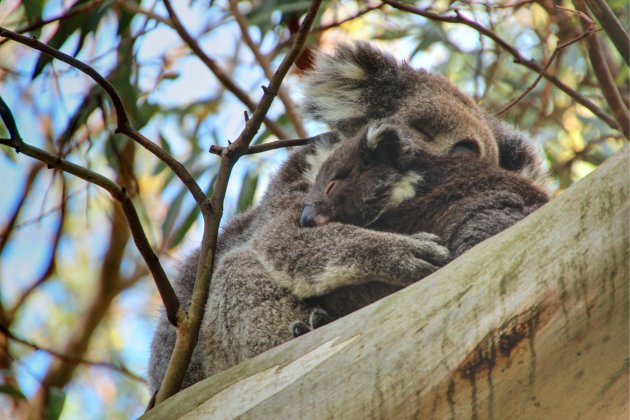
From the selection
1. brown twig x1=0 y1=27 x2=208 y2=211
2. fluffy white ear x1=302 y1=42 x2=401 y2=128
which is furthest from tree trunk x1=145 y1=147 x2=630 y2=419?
fluffy white ear x1=302 y1=42 x2=401 y2=128

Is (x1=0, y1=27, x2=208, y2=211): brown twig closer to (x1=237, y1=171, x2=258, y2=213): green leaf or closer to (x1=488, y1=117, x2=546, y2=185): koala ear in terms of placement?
(x1=488, y1=117, x2=546, y2=185): koala ear

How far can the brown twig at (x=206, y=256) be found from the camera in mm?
2172

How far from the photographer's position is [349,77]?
3230 mm

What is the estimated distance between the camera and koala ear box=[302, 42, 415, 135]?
10.4 feet

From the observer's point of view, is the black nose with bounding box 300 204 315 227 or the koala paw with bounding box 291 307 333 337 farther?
the black nose with bounding box 300 204 315 227

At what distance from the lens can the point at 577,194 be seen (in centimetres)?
159

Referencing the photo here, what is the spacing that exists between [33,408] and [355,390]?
4.68 m

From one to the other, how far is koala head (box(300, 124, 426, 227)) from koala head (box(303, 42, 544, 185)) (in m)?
0.15

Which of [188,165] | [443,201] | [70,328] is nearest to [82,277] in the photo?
[70,328]

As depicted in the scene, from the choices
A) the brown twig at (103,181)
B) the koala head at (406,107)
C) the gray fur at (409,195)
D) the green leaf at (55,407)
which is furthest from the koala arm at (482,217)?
the green leaf at (55,407)

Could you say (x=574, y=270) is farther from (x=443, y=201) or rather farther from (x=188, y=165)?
(x=188, y=165)

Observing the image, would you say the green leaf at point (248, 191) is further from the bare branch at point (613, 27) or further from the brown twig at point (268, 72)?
the bare branch at point (613, 27)

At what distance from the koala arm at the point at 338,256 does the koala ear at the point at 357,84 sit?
2.22 feet

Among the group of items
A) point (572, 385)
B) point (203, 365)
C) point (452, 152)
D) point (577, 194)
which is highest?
point (452, 152)
